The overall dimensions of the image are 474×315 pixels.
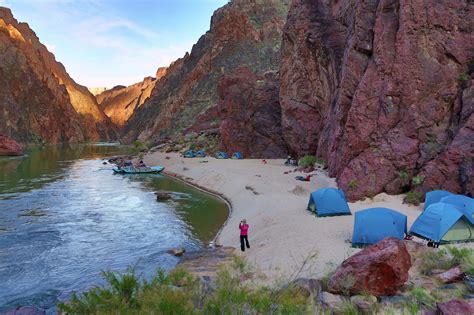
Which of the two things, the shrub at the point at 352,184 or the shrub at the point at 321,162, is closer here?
the shrub at the point at 352,184

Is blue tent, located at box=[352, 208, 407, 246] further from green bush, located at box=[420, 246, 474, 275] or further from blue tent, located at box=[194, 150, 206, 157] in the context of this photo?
blue tent, located at box=[194, 150, 206, 157]

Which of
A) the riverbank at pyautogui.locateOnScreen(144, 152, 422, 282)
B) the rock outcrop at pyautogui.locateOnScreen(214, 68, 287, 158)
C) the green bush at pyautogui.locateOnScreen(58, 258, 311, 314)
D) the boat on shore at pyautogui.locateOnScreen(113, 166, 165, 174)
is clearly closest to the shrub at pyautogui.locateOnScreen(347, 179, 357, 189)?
the riverbank at pyautogui.locateOnScreen(144, 152, 422, 282)

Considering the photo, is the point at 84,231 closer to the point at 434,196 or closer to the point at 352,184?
the point at 352,184

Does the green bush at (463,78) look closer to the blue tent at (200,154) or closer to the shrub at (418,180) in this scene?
the shrub at (418,180)

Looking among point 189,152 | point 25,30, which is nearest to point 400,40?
point 189,152

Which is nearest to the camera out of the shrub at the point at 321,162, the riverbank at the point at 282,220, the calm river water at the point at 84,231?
the riverbank at the point at 282,220

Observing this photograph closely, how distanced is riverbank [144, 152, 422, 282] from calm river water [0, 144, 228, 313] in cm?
177

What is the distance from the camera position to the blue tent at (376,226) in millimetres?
14962

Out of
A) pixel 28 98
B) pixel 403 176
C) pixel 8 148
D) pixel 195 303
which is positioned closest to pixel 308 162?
pixel 403 176

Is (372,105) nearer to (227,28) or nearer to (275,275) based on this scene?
(275,275)

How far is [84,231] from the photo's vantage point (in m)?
21.5

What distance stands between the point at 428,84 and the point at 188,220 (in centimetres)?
1591

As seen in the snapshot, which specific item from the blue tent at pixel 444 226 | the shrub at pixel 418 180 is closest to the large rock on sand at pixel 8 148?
the shrub at pixel 418 180

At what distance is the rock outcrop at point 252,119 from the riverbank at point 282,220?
1107 centimetres
